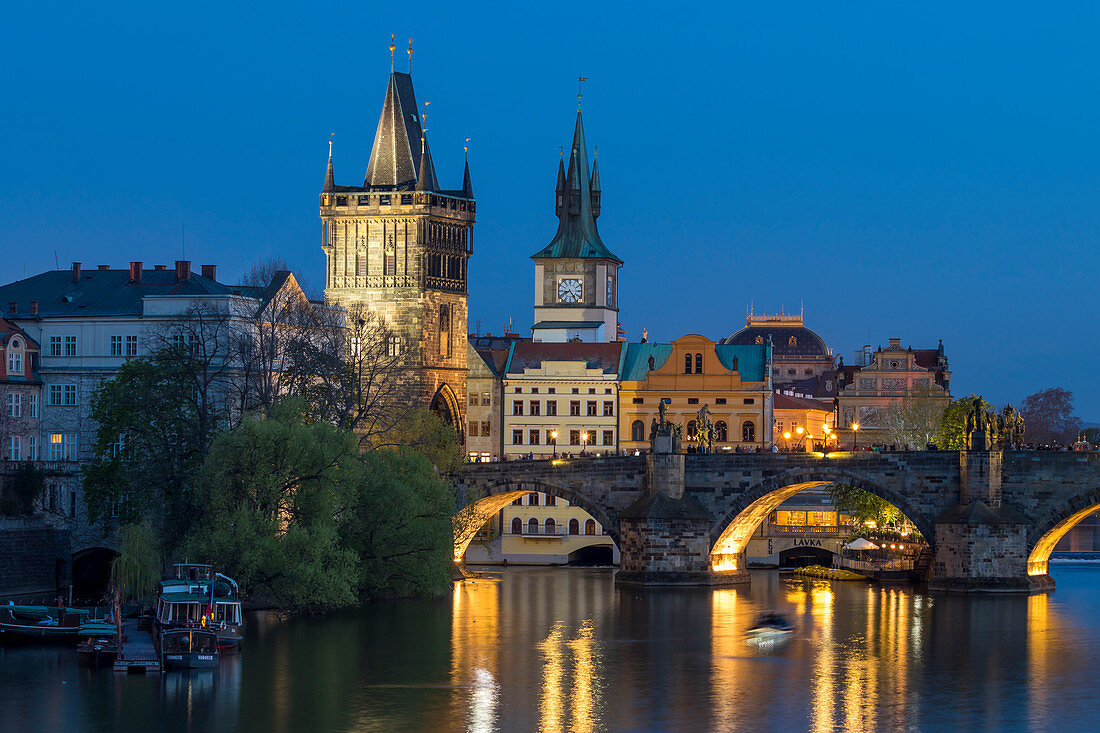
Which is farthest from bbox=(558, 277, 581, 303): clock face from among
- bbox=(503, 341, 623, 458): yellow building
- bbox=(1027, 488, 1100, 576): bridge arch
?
bbox=(1027, 488, 1100, 576): bridge arch

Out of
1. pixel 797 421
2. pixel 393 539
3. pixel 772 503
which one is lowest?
pixel 393 539

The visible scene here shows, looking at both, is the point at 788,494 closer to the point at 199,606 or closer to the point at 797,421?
the point at 199,606

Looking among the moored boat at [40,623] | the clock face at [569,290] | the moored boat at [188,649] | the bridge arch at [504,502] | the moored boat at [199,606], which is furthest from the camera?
the clock face at [569,290]

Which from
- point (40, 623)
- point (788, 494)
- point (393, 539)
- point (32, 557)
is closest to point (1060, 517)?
point (788, 494)

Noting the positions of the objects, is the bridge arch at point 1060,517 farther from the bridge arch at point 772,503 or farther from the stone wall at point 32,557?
the stone wall at point 32,557

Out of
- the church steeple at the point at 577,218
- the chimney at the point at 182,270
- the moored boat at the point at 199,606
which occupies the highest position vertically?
the church steeple at the point at 577,218

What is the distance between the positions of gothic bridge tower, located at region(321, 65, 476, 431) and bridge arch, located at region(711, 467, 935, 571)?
93.1 feet

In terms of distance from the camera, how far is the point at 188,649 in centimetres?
7019

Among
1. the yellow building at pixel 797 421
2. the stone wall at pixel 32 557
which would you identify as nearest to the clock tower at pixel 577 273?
the yellow building at pixel 797 421

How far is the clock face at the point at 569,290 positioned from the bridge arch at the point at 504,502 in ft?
136

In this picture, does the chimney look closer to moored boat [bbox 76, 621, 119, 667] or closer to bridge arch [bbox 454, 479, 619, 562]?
bridge arch [bbox 454, 479, 619, 562]

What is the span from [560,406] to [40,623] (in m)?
56.3

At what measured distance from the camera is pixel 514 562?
123m

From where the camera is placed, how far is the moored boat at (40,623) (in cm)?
7700
